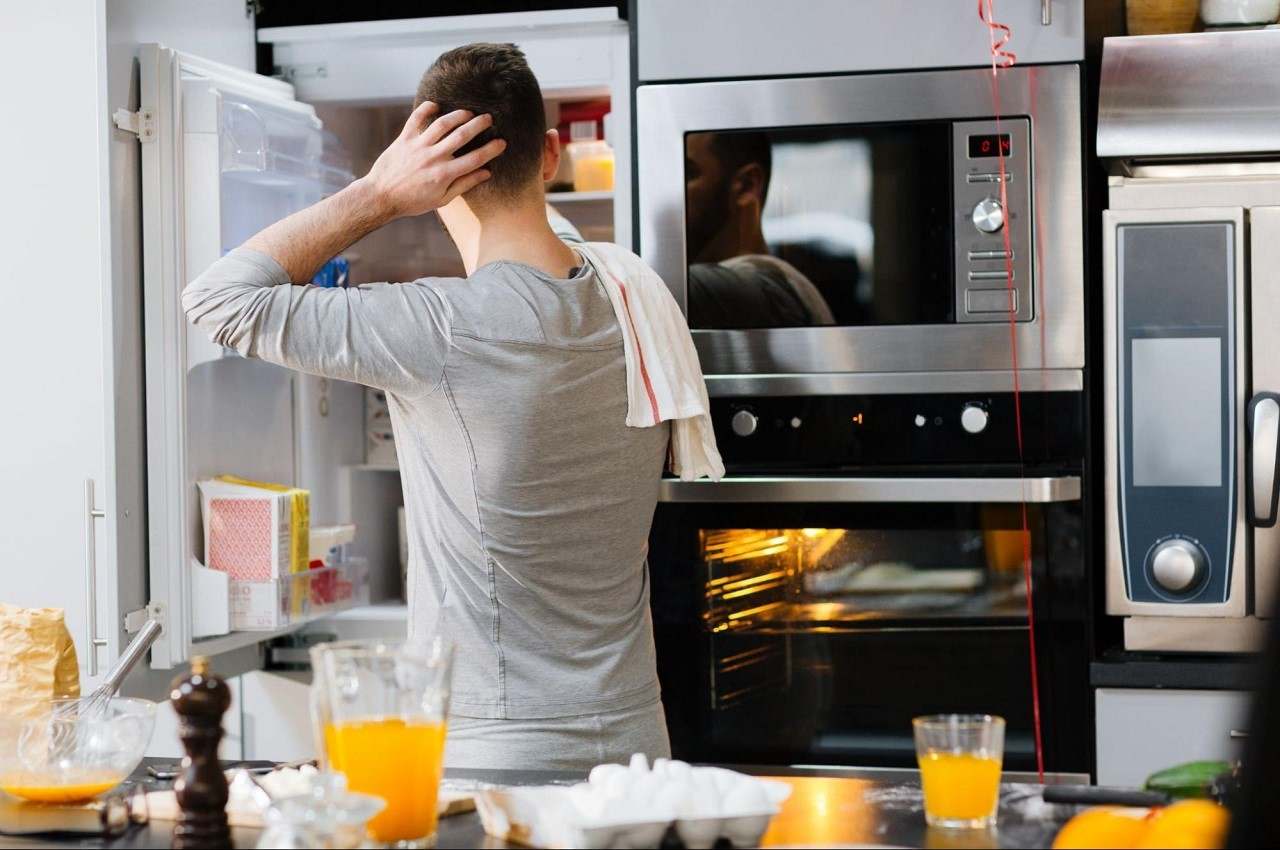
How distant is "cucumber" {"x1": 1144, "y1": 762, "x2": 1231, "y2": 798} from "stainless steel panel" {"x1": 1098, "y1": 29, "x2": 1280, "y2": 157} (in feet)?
3.95

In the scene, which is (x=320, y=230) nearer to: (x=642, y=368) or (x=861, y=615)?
(x=642, y=368)

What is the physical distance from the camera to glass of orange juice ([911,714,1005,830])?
114cm

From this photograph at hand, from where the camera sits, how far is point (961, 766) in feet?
3.76

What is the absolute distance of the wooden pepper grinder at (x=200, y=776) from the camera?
45.3 inches

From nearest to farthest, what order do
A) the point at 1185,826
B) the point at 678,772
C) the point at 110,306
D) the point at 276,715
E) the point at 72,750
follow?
the point at 1185,826 < the point at 678,772 < the point at 72,750 < the point at 110,306 < the point at 276,715

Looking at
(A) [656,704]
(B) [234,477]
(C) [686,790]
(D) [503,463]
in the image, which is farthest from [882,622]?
(C) [686,790]

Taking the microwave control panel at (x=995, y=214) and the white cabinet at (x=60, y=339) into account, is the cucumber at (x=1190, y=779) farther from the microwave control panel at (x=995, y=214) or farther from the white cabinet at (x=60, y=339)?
the white cabinet at (x=60, y=339)

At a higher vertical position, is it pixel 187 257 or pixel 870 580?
pixel 187 257

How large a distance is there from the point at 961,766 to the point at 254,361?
1668 millimetres

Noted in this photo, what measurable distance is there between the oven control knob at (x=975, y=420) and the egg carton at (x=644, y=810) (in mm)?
1182

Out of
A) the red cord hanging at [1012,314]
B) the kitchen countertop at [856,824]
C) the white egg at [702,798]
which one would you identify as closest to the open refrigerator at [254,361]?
the red cord hanging at [1012,314]

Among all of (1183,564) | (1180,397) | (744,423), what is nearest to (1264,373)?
(1180,397)

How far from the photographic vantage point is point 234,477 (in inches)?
96.8

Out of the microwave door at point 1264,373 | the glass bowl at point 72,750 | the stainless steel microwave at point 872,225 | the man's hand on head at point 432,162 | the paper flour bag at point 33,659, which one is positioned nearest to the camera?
the glass bowl at point 72,750
